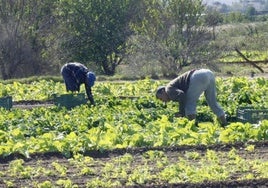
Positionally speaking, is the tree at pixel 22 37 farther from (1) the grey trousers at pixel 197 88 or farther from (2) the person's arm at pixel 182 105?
(1) the grey trousers at pixel 197 88

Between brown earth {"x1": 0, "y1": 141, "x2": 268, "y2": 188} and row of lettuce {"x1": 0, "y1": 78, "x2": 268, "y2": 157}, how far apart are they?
19cm

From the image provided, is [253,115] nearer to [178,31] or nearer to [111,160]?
[111,160]

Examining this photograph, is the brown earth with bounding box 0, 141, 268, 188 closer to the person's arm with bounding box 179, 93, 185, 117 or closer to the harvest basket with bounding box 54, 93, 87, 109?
the person's arm with bounding box 179, 93, 185, 117

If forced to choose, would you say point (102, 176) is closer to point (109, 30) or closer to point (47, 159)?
point (47, 159)

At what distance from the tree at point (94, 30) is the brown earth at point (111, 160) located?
2720 cm

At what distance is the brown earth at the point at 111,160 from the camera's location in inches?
315

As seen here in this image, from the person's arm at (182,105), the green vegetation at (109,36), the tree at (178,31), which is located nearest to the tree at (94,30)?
the green vegetation at (109,36)

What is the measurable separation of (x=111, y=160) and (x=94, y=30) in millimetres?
28434

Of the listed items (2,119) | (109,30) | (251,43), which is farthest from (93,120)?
(251,43)

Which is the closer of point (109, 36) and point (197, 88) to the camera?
point (197, 88)

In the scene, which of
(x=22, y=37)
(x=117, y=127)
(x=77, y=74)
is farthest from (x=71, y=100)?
(x=22, y=37)

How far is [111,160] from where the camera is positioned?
9727mm

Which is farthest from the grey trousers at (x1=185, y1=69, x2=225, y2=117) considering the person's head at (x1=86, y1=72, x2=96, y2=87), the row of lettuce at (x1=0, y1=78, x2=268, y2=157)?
the person's head at (x1=86, y1=72, x2=96, y2=87)

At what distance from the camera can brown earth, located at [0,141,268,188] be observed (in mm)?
8008
